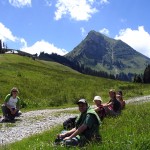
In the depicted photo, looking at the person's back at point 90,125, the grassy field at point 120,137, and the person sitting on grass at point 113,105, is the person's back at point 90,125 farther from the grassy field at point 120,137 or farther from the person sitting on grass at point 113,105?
the person sitting on grass at point 113,105

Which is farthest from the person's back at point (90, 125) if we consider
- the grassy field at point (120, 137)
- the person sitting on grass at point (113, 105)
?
the person sitting on grass at point (113, 105)

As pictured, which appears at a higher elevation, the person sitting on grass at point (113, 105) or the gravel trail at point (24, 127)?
the person sitting on grass at point (113, 105)

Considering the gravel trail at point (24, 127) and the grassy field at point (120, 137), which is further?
the gravel trail at point (24, 127)

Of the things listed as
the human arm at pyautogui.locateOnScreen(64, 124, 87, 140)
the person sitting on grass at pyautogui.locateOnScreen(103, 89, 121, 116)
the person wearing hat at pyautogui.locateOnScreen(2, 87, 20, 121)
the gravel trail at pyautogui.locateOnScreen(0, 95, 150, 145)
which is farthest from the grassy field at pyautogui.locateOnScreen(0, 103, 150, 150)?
the person wearing hat at pyautogui.locateOnScreen(2, 87, 20, 121)

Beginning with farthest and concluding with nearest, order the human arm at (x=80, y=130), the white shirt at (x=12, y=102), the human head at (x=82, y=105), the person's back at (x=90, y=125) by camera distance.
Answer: the white shirt at (x=12, y=102)
the human head at (x=82, y=105)
the human arm at (x=80, y=130)
the person's back at (x=90, y=125)

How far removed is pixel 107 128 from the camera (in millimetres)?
17891

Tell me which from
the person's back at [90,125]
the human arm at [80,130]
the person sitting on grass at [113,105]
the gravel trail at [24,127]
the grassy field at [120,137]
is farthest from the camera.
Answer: the person sitting on grass at [113,105]

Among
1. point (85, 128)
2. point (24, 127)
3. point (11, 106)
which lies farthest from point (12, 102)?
point (85, 128)

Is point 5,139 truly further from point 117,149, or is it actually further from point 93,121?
point 117,149

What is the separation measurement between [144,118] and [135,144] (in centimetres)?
652

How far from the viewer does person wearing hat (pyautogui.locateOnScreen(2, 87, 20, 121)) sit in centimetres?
2862

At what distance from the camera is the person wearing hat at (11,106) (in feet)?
93.9

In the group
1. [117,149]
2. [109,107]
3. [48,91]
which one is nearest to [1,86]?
[48,91]

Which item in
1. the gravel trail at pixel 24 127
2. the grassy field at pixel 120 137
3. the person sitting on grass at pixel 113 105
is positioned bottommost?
the gravel trail at pixel 24 127
